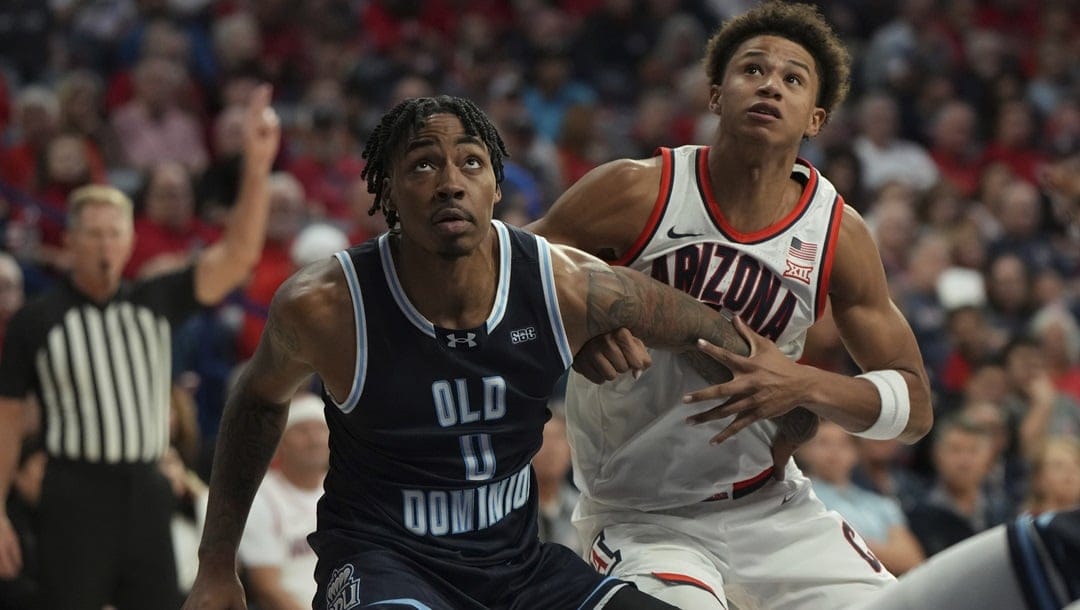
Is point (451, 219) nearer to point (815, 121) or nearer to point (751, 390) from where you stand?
point (751, 390)

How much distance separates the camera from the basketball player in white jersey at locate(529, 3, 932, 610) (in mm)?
3902

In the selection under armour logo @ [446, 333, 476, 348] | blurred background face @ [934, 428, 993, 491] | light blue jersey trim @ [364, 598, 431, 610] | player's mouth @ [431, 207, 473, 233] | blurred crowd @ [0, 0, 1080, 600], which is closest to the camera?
light blue jersey trim @ [364, 598, 431, 610]

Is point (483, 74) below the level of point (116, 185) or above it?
above

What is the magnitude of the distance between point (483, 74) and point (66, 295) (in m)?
5.40

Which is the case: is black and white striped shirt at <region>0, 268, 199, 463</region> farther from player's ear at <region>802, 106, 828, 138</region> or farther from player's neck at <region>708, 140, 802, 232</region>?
player's ear at <region>802, 106, 828, 138</region>

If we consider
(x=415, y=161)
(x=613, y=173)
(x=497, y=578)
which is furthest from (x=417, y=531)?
(x=613, y=173)

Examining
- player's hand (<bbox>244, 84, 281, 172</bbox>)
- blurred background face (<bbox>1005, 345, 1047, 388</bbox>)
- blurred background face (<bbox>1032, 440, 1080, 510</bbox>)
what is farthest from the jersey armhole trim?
blurred background face (<bbox>1005, 345, 1047, 388</bbox>)

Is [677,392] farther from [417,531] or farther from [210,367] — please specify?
[210,367]

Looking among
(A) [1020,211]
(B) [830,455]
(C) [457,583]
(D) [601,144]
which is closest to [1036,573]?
(C) [457,583]

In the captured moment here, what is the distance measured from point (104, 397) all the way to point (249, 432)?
2.66m

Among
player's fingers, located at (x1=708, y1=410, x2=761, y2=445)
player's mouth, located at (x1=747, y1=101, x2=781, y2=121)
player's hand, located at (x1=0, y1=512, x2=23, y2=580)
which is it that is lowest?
player's hand, located at (x1=0, y1=512, x2=23, y2=580)

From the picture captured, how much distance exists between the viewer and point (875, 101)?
1149cm

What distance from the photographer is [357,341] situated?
3381 mm

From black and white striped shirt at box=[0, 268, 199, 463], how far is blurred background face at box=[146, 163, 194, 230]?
7.00 ft
